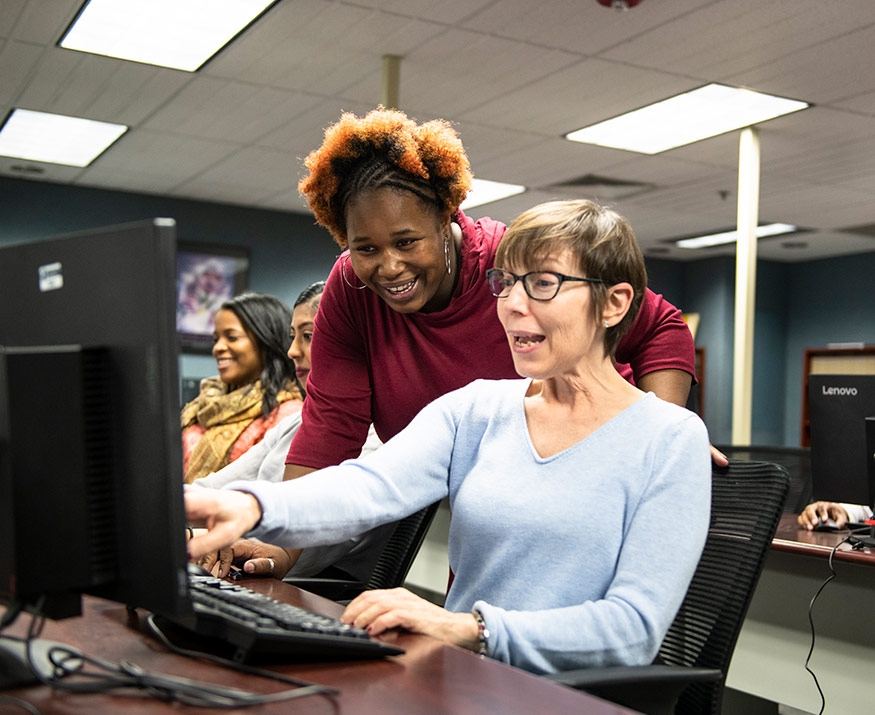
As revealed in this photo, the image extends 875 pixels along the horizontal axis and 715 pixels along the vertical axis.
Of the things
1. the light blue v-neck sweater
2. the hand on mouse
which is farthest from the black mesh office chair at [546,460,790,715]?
the hand on mouse

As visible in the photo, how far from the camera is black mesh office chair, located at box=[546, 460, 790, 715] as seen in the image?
1.32 meters

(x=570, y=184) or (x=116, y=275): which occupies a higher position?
(x=570, y=184)

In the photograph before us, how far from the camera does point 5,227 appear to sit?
706 centimetres

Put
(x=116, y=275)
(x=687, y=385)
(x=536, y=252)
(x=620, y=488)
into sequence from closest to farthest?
(x=116, y=275) → (x=620, y=488) → (x=536, y=252) → (x=687, y=385)

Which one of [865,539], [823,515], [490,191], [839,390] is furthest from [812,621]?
[490,191]

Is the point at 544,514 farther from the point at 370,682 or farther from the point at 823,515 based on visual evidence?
the point at 823,515

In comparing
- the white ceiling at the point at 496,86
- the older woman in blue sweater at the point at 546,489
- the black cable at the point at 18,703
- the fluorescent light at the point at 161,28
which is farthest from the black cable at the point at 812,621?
the fluorescent light at the point at 161,28

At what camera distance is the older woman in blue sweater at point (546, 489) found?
1129 mm

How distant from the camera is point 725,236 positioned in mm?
8992

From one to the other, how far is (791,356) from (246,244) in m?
6.27

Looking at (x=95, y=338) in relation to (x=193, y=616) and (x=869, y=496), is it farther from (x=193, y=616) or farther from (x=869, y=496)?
(x=869, y=496)

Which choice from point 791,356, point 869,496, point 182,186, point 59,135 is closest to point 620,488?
point 869,496

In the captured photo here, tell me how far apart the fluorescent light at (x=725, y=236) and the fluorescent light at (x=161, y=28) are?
531 cm

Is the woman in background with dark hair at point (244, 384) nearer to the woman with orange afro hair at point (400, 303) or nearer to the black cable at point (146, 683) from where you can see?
the woman with orange afro hair at point (400, 303)
